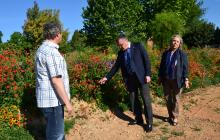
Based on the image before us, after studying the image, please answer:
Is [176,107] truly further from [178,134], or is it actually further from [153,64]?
[153,64]

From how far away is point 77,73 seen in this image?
8.99 metres

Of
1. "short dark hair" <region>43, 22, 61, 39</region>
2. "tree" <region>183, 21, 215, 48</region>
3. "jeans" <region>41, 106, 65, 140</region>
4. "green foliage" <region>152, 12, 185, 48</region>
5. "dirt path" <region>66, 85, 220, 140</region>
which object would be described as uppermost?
"tree" <region>183, 21, 215, 48</region>

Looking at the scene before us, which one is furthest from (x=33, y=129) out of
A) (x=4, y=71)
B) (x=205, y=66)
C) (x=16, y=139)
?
(x=205, y=66)

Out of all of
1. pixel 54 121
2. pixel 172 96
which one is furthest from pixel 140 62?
pixel 54 121

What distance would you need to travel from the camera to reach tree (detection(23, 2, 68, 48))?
3114 centimetres

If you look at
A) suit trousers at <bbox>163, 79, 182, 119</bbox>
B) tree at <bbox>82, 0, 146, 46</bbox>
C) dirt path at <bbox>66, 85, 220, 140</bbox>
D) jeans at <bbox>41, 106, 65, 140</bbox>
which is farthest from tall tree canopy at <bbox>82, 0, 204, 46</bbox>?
jeans at <bbox>41, 106, 65, 140</bbox>

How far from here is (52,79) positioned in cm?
510

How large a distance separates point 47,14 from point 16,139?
2831 centimetres

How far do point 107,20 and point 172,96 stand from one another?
2336cm

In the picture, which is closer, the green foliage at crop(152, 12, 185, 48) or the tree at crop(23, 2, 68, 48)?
the green foliage at crop(152, 12, 185, 48)

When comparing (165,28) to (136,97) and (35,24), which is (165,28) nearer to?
(35,24)

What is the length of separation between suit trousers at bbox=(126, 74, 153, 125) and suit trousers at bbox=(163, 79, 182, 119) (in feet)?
2.01

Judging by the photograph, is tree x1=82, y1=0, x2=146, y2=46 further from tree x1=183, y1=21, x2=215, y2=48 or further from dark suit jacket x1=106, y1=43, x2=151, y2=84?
dark suit jacket x1=106, y1=43, x2=151, y2=84

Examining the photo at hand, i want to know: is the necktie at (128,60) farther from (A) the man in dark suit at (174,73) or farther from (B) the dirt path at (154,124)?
(B) the dirt path at (154,124)
